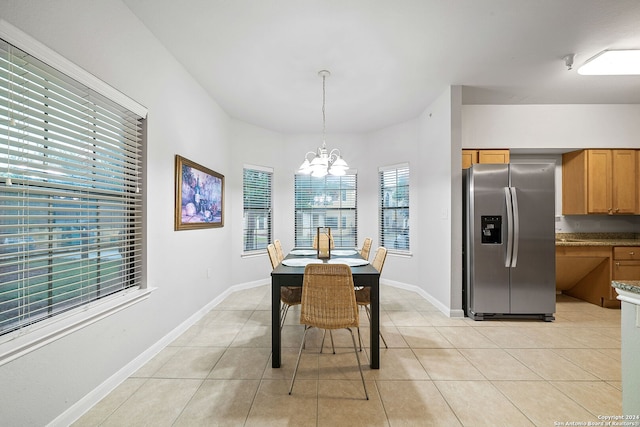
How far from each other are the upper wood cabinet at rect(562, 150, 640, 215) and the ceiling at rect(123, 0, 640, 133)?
78 cm

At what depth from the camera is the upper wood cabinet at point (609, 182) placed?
404cm

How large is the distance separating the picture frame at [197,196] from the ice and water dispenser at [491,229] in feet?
11.2

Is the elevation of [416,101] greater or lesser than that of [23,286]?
greater

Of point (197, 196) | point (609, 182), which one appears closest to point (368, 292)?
point (197, 196)

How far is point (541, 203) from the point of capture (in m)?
3.37

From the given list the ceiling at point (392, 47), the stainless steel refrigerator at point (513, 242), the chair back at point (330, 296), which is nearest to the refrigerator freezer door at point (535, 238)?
the stainless steel refrigerator at point (513, 242)

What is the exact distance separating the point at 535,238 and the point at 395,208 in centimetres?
215

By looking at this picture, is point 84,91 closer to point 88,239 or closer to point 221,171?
point 88,239

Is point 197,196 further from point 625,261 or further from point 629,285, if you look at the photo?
point 625,261

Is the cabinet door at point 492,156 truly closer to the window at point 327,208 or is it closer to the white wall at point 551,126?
the white wall at point 551,126

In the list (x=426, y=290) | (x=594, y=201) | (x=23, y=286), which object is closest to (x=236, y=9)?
(x=23, y=286)

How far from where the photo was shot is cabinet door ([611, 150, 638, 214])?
403cm

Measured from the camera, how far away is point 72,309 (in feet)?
5.82

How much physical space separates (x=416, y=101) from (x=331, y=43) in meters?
1.89
